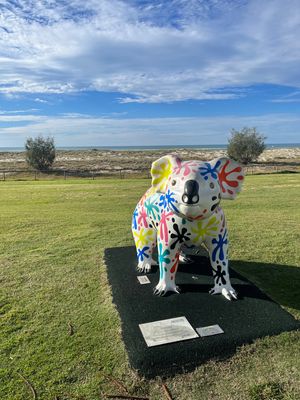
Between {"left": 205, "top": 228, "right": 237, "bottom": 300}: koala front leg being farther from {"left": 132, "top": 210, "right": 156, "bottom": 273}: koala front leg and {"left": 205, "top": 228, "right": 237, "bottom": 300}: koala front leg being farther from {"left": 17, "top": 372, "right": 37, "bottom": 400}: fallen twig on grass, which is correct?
{"left": 17, "top": 372, "right": 37, "bottom": 400}: fallen twig on grass

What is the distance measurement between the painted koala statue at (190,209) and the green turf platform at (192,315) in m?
0.24

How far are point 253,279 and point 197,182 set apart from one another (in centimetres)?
261

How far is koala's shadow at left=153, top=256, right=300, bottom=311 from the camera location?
16.2 feet

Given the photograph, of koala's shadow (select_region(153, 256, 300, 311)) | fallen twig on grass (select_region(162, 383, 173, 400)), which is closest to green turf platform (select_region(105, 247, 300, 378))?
koala's shadow (select_region(153, 256, 300, 311))

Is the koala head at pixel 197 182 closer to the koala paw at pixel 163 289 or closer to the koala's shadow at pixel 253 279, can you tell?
the koala paw at pixel 163 289

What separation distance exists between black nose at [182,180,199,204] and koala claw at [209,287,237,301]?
163 centimetres

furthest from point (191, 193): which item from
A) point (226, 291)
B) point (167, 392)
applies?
point (167, 392)

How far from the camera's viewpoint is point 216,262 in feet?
15.4

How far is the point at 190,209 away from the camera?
12.8 feet

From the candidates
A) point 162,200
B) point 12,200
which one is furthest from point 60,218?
point 162,200

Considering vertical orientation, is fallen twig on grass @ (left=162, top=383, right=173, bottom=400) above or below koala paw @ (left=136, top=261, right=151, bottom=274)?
below

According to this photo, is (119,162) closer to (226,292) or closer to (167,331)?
(226,292)

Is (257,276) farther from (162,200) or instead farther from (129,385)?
(129,385)

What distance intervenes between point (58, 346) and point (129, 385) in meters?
1.07
